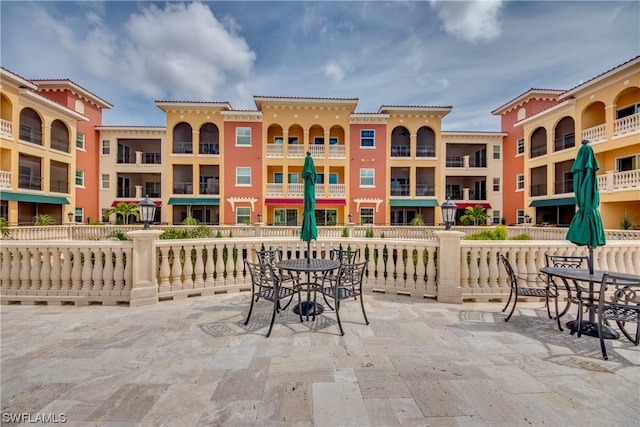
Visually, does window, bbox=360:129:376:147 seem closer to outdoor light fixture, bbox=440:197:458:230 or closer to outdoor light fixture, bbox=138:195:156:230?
outdoor light fixture, bbox=440:197:458:230

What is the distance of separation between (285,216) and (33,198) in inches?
727

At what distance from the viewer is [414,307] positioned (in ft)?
17.7

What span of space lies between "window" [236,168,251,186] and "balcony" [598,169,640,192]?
81.9 ft

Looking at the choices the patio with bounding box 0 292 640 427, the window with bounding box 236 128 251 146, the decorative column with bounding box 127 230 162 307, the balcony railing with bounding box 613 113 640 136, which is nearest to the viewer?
the patio with bounding box 0 292 640 427

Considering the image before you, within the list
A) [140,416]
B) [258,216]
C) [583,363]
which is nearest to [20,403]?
[140,416]

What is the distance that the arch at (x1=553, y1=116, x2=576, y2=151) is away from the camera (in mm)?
20406

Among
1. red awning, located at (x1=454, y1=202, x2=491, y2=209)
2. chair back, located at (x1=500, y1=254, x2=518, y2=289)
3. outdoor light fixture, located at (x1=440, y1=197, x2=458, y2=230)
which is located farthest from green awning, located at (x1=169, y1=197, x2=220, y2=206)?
red awning, located at (x1=454, y1=202, x2=491, y2=209)

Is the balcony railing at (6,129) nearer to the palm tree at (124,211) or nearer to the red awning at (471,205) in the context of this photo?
the palm tree at (124,211)

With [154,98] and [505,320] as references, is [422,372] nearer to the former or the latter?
[505,320]

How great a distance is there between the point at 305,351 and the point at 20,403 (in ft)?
9.60

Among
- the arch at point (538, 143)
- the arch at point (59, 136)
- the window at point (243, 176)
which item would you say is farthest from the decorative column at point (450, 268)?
the arch at point (59, 136)

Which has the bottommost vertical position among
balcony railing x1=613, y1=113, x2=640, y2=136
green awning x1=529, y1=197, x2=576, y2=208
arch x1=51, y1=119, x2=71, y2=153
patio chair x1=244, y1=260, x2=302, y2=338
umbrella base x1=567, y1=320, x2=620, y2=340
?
umbrella base x1=567, y1=320, x2=620, y2=340

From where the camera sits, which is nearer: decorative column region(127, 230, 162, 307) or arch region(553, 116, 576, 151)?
decorative column region(127, 230, 162, 307)

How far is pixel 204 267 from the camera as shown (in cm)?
639
